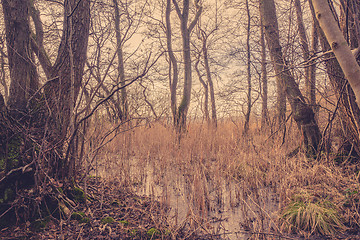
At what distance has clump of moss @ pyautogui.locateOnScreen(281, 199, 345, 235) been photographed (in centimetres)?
269

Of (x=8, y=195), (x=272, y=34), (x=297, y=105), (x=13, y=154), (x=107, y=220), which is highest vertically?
(x=272, y=34)

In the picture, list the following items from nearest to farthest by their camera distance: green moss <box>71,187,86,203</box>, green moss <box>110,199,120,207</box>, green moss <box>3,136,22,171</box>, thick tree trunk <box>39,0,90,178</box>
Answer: green moss <box>3,136,22,171</box> < thick tree trunk <box>39,0,90,178</box> < green moss <box>71,187,86,203</box> < green moss <box>110,199,120,207</box>

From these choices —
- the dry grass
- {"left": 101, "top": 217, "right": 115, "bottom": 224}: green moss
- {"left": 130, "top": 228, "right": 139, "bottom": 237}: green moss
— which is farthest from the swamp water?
{"left": 101, "top": 217, "right": 115, "bottom": 224}: green moss

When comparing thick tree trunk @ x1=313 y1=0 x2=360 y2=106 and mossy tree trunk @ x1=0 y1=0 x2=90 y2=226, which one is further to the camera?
mossy tree trunk @ x1=0 y1=0 x2=90 y2=226

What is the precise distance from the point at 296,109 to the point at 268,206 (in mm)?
2053

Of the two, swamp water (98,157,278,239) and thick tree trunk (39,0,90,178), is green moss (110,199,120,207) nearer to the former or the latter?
swamp water (98,157,278,239)

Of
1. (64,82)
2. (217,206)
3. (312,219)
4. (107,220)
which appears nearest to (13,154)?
(64,82)

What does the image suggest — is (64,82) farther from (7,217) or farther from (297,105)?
(297,105)

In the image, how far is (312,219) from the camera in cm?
276

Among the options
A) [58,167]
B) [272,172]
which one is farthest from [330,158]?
[58,167]

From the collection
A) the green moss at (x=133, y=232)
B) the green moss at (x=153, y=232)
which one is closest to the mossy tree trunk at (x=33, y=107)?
the green moss at (x=133, y=232)

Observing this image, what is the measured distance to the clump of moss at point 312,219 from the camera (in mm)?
2686

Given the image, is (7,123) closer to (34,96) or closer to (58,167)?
(34,96)

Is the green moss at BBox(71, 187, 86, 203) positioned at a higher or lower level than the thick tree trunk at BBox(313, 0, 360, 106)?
lower
